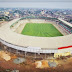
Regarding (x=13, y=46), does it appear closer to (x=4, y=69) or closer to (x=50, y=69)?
(x=4, y=69)

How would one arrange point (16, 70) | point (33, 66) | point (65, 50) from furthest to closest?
point (65, 50)
point (33, 66)
point (16, 70)

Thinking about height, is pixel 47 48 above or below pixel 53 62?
above

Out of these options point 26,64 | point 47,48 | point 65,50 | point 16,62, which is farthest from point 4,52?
point 65,50

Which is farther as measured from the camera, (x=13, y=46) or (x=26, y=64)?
(x=13, y=46)

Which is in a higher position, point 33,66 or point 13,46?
point 13,46

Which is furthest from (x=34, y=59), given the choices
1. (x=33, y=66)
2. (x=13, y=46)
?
(x=13, y=46)

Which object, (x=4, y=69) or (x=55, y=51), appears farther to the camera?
(x=55, y=51)

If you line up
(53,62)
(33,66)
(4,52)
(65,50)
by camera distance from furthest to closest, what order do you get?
(4,52)
(65,50)
(53,62)
(33,66)

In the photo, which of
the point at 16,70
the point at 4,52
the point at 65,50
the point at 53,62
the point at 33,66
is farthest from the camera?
the point at 4,52

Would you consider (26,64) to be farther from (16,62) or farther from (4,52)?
(4,52)
